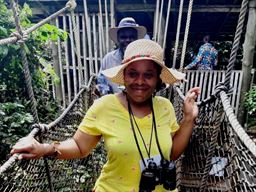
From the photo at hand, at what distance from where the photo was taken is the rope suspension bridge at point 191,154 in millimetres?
1128

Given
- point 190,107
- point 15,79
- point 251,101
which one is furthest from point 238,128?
point 251,101

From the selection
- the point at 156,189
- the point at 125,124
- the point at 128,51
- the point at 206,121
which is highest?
the point at 128,51

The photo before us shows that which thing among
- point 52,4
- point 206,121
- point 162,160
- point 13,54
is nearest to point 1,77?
point 13,54

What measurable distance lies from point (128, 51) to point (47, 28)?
1.79 metres

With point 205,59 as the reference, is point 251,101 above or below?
below

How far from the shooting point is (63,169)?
1973mm

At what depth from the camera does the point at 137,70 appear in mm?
1036

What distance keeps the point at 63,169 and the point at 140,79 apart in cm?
118

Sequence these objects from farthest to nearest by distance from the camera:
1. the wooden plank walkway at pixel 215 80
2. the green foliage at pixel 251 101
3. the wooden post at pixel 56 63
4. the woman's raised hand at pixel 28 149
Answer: the wooden post at pixel 56 63 < the wooden plank walkway at pixel 215 80 < the green foliage at pixel 251 101 < the woman's raised hand at pixel 28 149

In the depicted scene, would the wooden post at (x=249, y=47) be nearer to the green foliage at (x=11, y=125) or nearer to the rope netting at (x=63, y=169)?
the rope netting at (x=63, y=169)

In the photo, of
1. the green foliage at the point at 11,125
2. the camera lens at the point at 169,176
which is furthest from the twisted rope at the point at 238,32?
the green foliage at the point at 11,125

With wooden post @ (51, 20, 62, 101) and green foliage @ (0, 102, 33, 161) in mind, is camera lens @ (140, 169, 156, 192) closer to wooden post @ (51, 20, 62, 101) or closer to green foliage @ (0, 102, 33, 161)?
green foliage @ (0, 102, 33, 161)

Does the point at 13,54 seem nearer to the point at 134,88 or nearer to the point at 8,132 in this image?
the point at 8,132

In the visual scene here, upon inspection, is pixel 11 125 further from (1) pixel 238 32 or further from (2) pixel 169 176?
(1) pixel 238 32
